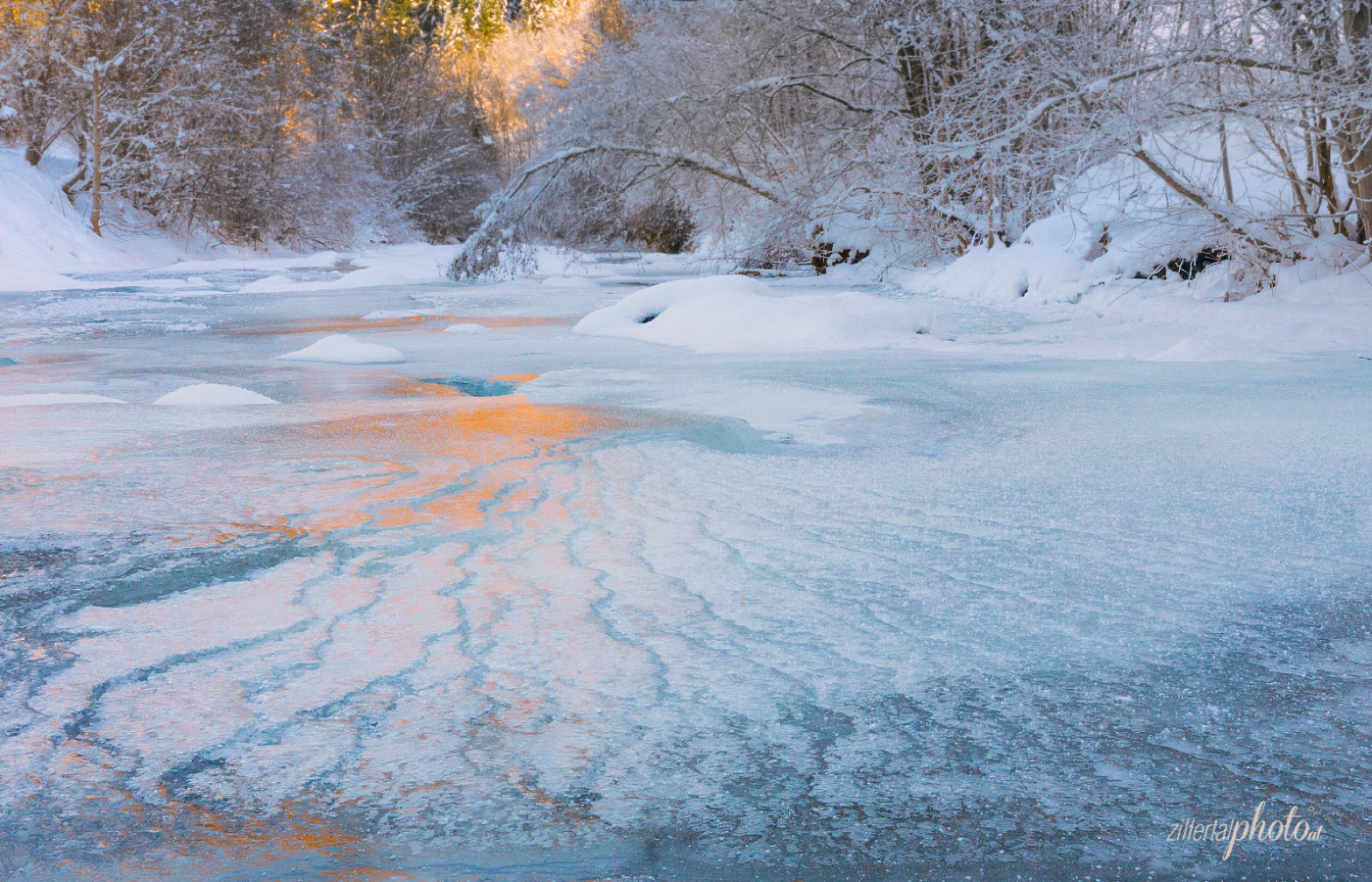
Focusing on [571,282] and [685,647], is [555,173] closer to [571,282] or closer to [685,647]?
[571,282]

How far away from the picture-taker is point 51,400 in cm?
489

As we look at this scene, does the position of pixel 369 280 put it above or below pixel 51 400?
above

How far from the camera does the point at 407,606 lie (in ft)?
7.04

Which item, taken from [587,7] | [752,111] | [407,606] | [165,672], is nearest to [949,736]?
[407,606]

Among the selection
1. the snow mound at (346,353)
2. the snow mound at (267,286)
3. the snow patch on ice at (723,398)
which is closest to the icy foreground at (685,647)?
the snow patch on ice at (723,398)

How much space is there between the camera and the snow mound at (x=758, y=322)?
7.07 m

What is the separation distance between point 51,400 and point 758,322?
4.23 metres

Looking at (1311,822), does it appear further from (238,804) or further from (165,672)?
(165,672)

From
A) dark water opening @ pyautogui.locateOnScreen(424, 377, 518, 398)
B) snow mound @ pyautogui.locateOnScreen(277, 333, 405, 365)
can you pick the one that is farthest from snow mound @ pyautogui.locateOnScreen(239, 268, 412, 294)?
dark water opening @ pyautogui.locateOnScreen(424, 377, 518, 398)

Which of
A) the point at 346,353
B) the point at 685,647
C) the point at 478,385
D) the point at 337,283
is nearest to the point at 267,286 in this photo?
the point at 337,283

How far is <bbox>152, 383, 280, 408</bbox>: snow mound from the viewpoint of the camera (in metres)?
4.80

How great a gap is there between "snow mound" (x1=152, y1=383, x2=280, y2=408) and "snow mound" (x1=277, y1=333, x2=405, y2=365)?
5.18 feet

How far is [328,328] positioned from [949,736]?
8.34 meters

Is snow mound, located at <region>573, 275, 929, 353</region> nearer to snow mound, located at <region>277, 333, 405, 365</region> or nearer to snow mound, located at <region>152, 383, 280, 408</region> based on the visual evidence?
snow mound, located at <region>277, 333, 405, 365</region>
